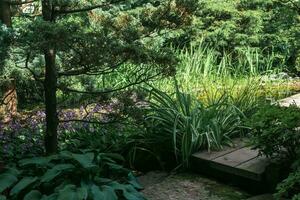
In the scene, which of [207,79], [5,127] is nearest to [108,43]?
[5,127]

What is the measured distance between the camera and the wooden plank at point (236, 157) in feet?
11.4

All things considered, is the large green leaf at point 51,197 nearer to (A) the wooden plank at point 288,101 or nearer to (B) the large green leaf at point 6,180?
(B) the large green leaf at point 6,180

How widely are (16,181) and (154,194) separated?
3.27 ft

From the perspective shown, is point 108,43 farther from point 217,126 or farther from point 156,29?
point 217,126

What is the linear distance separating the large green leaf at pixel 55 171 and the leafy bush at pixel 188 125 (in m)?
1.12

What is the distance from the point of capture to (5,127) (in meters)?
4.51

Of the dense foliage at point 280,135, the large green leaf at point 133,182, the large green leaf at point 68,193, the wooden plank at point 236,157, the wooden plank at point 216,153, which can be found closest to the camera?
the large green leaf at point 68,193

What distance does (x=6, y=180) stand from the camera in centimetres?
283

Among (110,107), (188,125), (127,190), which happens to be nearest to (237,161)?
(188,125)

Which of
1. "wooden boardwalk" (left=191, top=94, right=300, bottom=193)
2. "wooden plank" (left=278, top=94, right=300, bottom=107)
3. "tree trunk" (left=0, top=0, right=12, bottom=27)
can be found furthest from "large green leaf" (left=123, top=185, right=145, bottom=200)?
"tree trunk" (left=0, top=0, right=12, bottom=27)

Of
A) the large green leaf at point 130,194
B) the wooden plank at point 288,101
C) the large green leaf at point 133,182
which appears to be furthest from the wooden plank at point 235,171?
the wooden plank at point 288,101

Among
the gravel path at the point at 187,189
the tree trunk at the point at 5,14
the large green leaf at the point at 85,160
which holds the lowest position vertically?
the gravel path at the point at 187,189

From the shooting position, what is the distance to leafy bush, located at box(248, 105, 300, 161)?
300 cm

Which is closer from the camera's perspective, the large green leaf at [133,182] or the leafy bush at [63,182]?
the leafy bush at [63,182]
